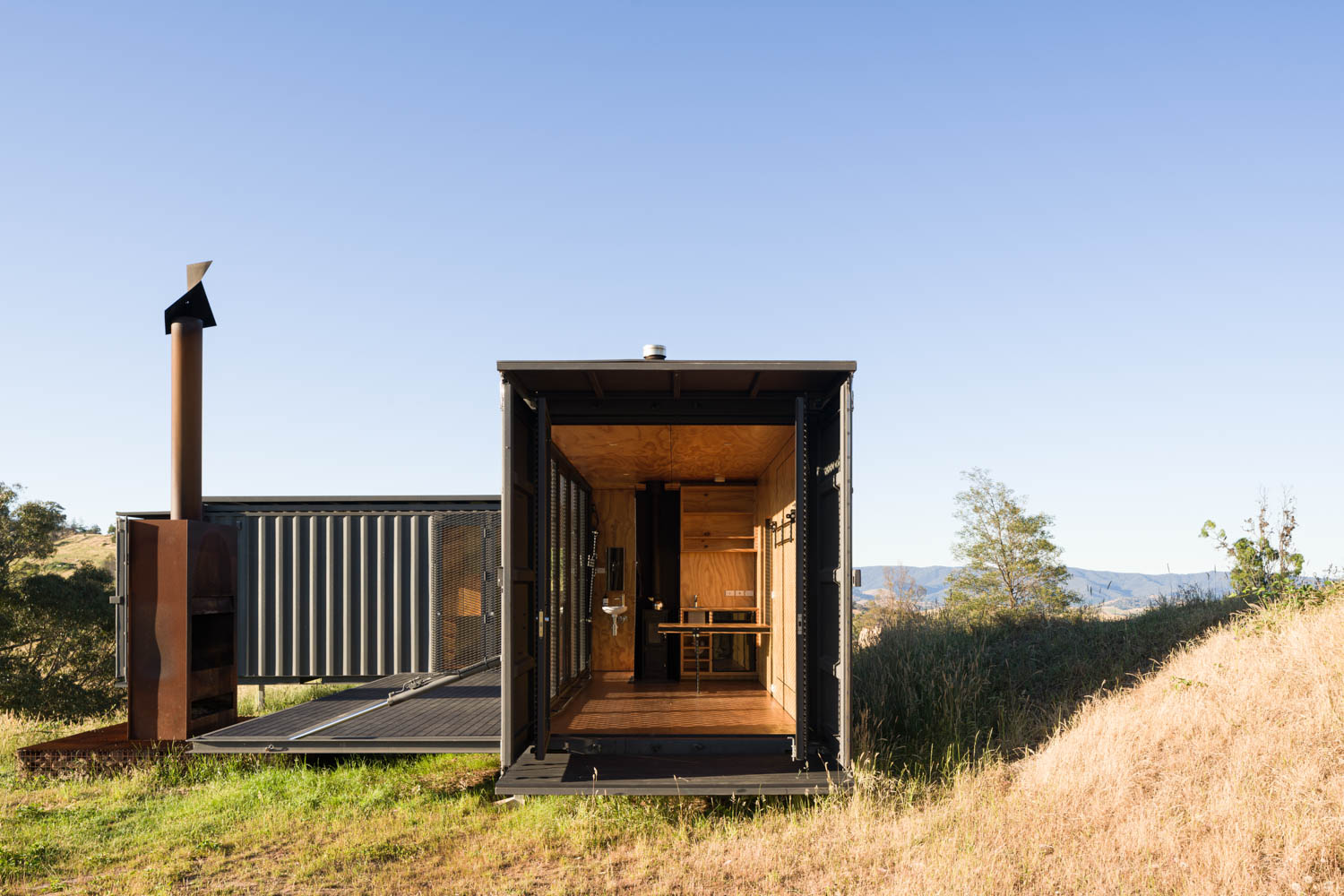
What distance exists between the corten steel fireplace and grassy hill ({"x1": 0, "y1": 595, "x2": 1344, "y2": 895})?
63 cm

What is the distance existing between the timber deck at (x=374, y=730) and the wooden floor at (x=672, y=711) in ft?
2.49

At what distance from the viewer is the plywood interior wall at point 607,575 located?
11359 mm

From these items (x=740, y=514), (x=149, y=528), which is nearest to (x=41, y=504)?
(x=149, y=528)

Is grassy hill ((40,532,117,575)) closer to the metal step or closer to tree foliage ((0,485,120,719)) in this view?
tree foliage ((0,485,120,719))

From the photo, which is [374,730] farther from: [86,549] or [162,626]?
[86,549]

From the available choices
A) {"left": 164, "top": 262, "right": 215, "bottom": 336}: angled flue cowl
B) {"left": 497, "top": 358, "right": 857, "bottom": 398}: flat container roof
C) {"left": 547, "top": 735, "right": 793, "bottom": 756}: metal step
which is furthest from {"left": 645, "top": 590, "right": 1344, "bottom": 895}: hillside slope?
{"left": 164, "top": 262, "right": 215, "bottom": 336}: angled flue cowl

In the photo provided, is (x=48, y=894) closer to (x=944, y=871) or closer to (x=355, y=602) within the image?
(x=944, y=871)

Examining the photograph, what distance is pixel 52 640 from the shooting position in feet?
48.6

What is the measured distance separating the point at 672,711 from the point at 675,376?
3283 mm

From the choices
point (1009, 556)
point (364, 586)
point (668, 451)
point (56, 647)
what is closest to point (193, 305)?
point (364, 586)

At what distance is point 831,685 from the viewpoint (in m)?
6.38

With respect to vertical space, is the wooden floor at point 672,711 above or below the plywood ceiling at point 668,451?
below

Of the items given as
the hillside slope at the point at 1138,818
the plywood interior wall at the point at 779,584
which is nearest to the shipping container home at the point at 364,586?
the plywood interior wall at the point at 779,584

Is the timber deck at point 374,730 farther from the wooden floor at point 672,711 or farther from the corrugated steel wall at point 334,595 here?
the corrugated steel wall at point 334,595
